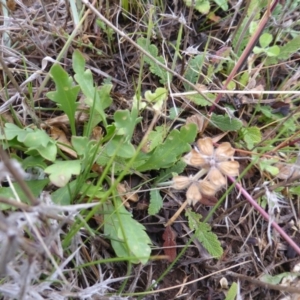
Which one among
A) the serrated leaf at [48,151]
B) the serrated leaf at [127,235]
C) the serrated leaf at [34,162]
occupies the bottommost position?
the serrated leaf at [127,235]

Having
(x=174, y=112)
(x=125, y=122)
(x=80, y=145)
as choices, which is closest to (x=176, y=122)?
(x=174, y=112)

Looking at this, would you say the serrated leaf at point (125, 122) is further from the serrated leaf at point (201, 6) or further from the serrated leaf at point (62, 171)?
the serrated leaf at point (201, 6)

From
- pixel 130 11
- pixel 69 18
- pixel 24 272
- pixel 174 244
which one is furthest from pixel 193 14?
pixel 24 272

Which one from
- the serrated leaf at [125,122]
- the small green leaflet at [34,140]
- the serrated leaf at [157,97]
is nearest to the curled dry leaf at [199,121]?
the serrated leaf at [157,97]

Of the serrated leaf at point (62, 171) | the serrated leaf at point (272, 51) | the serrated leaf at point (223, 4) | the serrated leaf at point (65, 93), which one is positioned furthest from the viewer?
the serrated leaf at point (223, 4)

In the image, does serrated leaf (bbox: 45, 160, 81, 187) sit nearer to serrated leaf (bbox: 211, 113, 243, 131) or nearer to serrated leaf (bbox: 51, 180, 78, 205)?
serrated leaf (bbox: 51, 180, 78, 205)

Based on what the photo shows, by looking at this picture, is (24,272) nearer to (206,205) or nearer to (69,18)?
(206,205)

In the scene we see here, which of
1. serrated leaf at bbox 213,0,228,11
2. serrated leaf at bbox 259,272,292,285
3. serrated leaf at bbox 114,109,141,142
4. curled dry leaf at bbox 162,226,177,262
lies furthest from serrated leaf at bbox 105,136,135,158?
serrated leaf at bbox 213,0,228,11
